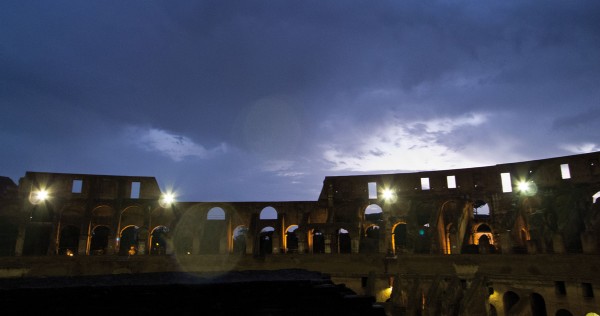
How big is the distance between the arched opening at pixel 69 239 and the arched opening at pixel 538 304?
3766cm

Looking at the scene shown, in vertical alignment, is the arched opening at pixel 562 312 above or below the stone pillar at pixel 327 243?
below

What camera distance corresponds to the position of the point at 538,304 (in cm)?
2439

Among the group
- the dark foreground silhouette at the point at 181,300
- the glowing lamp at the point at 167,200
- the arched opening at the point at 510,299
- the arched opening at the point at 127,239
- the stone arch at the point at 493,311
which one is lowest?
the stone arch at the point at 493,311

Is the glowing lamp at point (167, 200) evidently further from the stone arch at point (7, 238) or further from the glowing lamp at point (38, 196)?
the stone arch at point (7, 238)


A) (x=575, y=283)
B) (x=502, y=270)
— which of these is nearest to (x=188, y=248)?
(x=502, y=270)

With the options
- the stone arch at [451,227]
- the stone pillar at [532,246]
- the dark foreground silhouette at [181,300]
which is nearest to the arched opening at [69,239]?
the stone arch at [451,227]

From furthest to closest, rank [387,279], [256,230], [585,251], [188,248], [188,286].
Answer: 1. [188,248]
2. [256,230]
3. [387,279]
4. [585,251]
5. [188,286]

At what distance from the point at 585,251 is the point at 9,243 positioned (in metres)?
43.5

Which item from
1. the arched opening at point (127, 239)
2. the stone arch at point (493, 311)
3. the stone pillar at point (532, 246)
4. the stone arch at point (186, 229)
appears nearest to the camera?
the stone arch at point (493, 311)

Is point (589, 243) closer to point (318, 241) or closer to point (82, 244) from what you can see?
point (318, 241)

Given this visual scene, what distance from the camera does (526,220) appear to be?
29.2 metres

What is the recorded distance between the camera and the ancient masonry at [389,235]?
2333 cm

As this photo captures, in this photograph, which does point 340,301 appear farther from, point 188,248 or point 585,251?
point 188,248

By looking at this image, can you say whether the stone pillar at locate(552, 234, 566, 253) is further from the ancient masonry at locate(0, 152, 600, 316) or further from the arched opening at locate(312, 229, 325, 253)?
the arched opening at locate(312, 229, 325, 253)
